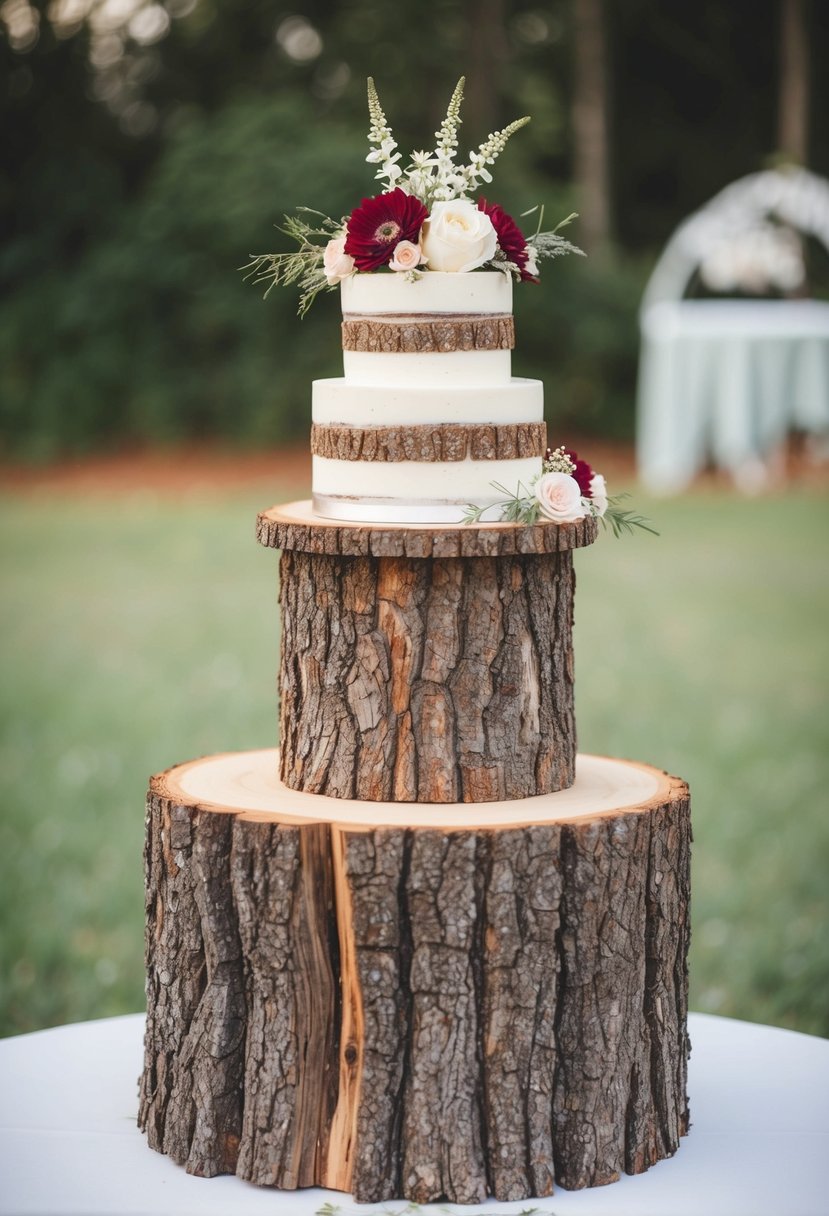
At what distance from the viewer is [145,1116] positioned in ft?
10.8

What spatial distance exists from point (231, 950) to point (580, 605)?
24.8ft

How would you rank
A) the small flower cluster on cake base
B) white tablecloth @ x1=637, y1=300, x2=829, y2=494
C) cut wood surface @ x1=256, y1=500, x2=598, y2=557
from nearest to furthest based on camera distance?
cut wood surface @ x1=256, y1=500, x2=598, y2=557 < the small flower cluster on cake base < white tablecloth @ x1=637, y1=300, x2=829, y2=494

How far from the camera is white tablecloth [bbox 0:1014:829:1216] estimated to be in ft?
9.71

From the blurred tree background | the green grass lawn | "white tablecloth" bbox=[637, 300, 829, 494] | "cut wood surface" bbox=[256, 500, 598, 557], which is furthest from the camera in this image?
the blurred tree background

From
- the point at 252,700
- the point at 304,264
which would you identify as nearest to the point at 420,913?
the point at 304,264

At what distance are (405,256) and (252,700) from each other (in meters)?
5.14

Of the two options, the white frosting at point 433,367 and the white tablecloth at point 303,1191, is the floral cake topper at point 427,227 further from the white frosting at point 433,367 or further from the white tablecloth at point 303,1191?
the white tablecloth at point 303,1191

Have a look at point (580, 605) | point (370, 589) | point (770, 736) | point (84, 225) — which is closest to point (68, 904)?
point (370, 589)

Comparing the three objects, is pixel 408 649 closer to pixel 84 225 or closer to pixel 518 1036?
pixel 518 1036

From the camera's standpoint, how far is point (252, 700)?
8.11 meters

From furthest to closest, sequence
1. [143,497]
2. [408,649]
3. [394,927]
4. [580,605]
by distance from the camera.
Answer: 1. [143,497]
2. [580,605]
3. [408,649]
4. [394,927]

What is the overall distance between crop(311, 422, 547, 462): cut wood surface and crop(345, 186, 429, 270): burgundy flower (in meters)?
0.32

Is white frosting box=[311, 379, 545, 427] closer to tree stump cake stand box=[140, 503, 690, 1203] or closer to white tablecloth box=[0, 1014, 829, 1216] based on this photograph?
tree stump cake stand box=[140, 503, 690, 1203]

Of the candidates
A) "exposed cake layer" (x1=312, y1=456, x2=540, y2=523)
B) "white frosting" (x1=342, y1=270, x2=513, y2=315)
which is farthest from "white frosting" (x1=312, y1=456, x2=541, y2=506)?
"white frosting" (x1=342, y1=270, x2=513, y2=315)
